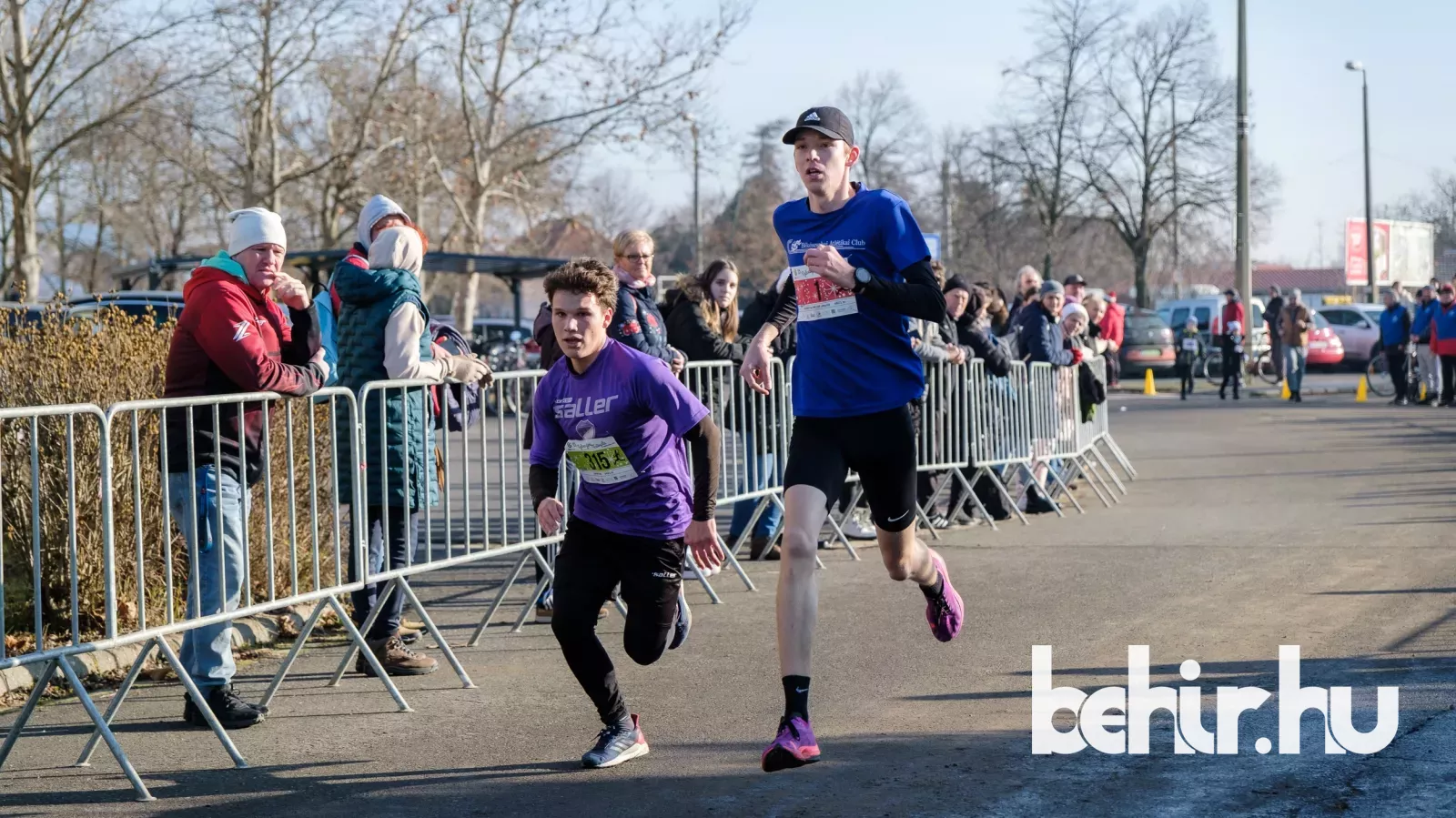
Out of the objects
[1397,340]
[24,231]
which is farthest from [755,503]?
[1397,340]

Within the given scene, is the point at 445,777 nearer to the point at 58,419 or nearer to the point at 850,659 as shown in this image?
the point at 850,659

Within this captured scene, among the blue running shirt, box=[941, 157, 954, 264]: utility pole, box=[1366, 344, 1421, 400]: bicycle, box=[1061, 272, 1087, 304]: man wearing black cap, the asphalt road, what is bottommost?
the asphalt road

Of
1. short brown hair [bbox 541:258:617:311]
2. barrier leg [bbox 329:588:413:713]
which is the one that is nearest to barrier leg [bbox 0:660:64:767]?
barrier leg [bbox 329:588:413:713]

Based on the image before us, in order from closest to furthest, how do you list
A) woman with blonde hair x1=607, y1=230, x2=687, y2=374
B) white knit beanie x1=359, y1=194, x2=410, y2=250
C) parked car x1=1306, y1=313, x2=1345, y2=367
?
1. white knit beanie x1=359, y1=194, x2=410, y2=250
2. woman with blonde hair x1=607, y1=230, x2=687, y2=374
3. parked car x1=1306, y1=313, x2=1345, y2=367

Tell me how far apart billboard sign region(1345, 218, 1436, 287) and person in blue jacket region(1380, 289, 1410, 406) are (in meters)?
27.0

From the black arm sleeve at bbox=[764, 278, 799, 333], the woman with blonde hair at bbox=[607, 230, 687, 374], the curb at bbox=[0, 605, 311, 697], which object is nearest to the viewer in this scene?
the black arm sleeve at bbox=[764, 278, 799, 333]

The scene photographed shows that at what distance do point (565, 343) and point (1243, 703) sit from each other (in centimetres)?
274

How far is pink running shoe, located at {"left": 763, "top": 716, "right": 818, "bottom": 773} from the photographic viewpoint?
4.96m

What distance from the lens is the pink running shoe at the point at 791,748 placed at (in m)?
4.96

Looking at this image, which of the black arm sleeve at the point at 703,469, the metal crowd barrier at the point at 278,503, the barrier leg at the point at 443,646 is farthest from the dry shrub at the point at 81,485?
the black arm sleeve at the point at 703,469

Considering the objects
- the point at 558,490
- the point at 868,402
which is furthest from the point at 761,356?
the point at 558,490

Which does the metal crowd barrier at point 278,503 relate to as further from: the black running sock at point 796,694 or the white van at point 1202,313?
the white van at point 1202,313

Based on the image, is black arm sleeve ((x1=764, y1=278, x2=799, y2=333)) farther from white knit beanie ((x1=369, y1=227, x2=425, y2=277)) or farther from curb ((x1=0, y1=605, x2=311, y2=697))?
curb ((x1=0, y1=605, x2=311, y2=697))

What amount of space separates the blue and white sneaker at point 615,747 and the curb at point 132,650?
1.77 metres
